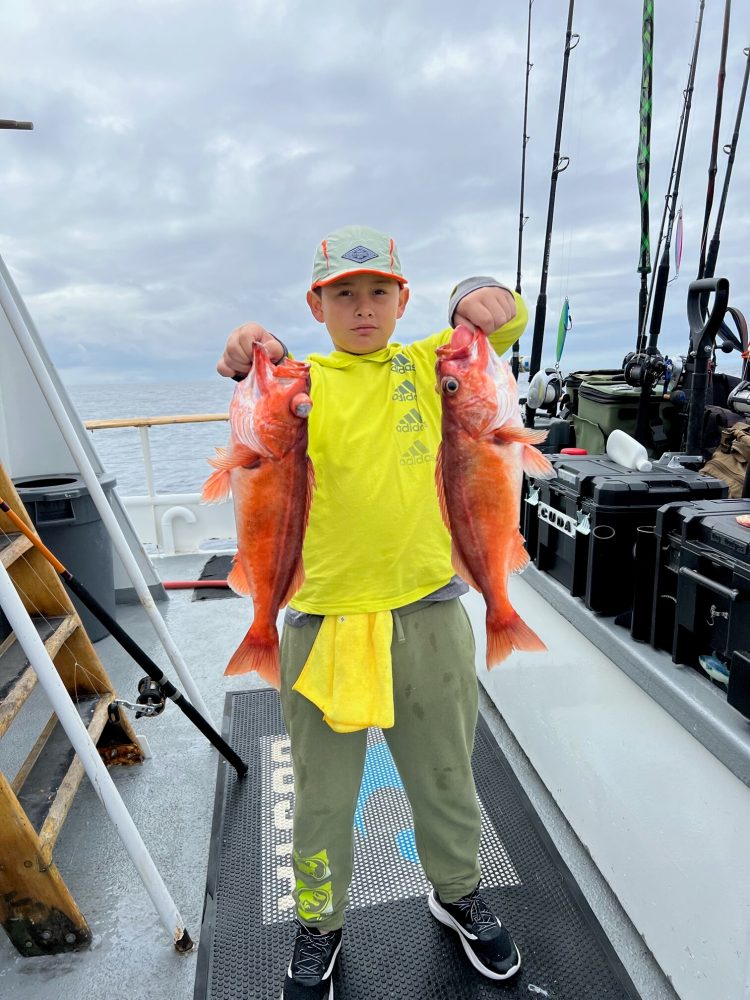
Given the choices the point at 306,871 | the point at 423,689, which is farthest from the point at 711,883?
the point at 306,871

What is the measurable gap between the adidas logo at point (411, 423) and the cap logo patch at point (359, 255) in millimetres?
354

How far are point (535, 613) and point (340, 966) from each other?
5.35 ft

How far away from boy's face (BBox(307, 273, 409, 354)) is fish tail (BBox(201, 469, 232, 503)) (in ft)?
1.43

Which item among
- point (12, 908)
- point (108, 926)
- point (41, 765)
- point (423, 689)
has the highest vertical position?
point (423, 689)

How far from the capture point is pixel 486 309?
1363 mm

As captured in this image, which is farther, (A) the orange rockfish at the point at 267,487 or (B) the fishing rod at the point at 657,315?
(B) the fishing rod at the point at 657,315

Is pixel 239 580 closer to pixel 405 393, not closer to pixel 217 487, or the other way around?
pixel 217 487

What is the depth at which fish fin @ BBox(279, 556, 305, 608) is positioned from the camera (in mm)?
1448

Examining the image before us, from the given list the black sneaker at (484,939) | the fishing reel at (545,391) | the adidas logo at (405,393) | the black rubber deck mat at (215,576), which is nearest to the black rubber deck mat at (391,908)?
the black sneaker at (484,939)

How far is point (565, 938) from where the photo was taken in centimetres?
191

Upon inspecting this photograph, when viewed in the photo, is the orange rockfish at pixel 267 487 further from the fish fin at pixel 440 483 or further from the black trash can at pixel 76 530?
the black trash can at pixel 76 530

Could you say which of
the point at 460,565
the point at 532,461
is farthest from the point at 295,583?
the point at 532,461

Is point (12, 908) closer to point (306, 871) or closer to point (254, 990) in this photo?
point (254, 990)

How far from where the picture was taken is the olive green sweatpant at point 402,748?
1.57 metres
